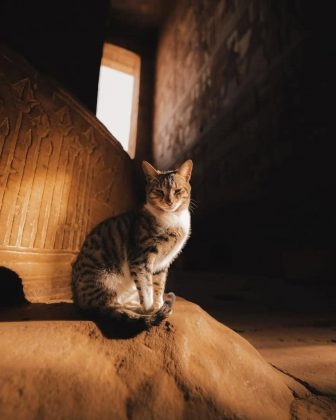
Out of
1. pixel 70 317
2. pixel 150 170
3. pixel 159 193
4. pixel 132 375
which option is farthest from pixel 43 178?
pixel 132 375

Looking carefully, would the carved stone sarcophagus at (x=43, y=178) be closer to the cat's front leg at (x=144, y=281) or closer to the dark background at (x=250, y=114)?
the dark background at (x=250, y=114)

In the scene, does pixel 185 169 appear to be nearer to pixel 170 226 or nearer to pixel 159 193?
pixel 159 193

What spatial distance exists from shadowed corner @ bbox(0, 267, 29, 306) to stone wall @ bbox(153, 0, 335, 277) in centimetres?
301

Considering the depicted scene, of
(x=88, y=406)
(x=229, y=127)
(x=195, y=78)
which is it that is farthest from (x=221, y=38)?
(x=88, y=406)

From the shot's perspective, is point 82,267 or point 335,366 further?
point 82,267

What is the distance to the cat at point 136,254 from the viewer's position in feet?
5.04

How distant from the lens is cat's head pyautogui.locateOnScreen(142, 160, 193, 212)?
182cm

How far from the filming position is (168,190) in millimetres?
1849

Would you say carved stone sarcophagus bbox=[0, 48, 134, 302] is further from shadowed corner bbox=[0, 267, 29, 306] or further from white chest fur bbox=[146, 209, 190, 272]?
white chest fur bbox=[146, 209, 190, 272]

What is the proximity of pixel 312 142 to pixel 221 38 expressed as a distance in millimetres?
3739

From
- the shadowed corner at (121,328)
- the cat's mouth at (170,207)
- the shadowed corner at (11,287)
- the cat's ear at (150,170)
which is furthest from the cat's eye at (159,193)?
the shadowed corner at (11,287)

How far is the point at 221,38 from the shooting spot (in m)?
5.36

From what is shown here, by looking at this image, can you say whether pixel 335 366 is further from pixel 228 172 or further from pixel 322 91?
pixel 228 172

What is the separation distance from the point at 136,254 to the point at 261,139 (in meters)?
3.14
